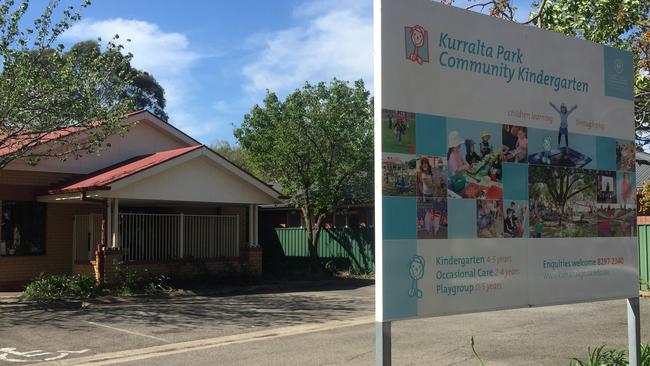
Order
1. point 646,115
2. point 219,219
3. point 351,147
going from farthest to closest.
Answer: point 351,147 < point 219,219 < point 646,115

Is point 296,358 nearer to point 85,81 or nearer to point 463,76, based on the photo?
point 463,76

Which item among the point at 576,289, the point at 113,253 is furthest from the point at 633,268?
the point at 113,253

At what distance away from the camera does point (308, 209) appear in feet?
81.8

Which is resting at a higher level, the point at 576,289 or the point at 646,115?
the point at 646,115

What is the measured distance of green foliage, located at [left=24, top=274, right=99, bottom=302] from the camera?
15750 mm

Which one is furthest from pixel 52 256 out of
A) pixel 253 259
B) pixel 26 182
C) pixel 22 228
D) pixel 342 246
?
pixel 342 246

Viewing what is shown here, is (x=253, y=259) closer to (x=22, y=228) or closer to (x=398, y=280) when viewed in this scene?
(x=22, y=228)

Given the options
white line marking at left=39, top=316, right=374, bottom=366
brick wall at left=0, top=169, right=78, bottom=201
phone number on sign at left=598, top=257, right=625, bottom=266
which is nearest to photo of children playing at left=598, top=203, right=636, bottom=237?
phone number on sign at left=598, top=257, right=625, bottom=266

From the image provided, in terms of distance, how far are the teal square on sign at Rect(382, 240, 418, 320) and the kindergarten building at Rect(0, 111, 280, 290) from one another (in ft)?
47.4

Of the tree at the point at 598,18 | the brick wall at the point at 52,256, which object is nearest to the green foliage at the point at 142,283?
the brick wall at the point at 52,256

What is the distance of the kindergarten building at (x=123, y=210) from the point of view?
18.4 metres

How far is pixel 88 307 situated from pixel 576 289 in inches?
497

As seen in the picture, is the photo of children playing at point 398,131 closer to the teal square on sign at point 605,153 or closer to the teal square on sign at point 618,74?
the teal square on sign at point 605,153

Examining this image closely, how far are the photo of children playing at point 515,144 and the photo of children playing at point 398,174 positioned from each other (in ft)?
3.74
